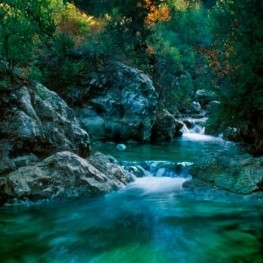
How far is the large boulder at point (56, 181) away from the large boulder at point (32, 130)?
1.60ft

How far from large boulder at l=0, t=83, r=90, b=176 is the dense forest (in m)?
0.46

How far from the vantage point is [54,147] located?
35.2 feet

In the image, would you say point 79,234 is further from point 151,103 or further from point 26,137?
point 151,103

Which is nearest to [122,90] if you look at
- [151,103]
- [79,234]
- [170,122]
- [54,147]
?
[151,103]

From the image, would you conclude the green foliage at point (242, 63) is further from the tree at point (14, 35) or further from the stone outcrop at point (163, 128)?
the stone outcrop at point (163, 128)

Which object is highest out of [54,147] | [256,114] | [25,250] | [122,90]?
[122,90]

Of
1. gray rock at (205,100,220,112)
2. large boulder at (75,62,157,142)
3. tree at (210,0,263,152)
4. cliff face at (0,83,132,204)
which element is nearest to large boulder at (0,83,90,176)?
cliff face at (0,83,132,204)

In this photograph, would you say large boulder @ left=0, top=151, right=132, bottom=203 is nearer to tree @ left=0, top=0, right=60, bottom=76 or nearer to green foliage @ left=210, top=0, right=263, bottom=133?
tree @ left=0, top=0, right=60, bottom=76

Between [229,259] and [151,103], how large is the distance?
41.9 ft

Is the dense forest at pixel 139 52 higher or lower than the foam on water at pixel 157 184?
higher

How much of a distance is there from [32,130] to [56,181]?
1.52 metres

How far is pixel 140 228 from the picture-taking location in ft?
26.2

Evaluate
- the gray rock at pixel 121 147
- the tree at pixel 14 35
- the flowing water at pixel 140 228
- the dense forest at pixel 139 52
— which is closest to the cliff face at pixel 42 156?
the flowing water at pixel 140 228

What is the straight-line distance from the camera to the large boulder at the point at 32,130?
10.0 meters
